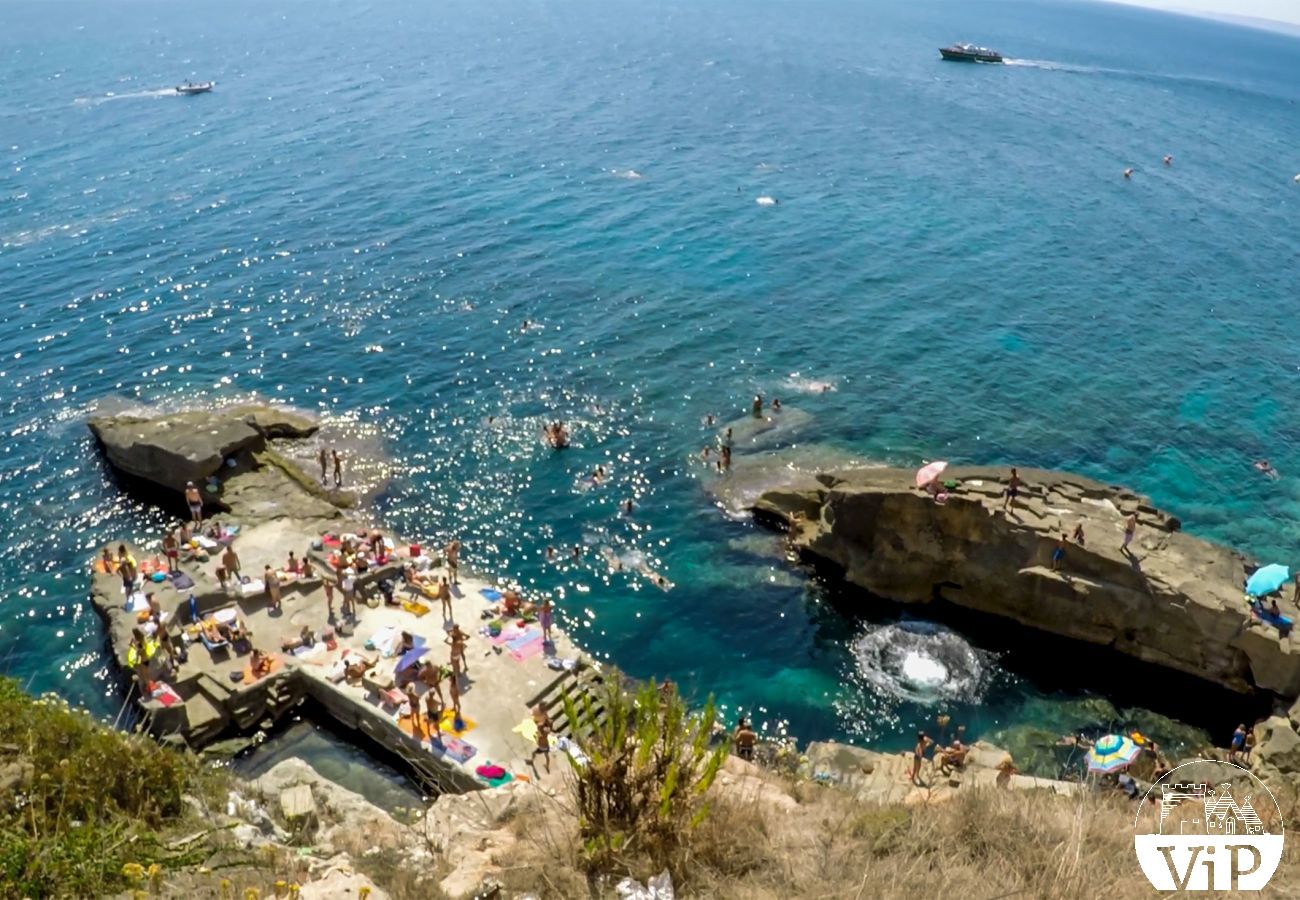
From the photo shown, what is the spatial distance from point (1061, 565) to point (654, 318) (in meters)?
28.6

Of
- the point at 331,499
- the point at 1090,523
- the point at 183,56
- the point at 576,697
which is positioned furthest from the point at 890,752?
the point at 183,56

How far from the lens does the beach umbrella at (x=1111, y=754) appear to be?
24188 millimetres

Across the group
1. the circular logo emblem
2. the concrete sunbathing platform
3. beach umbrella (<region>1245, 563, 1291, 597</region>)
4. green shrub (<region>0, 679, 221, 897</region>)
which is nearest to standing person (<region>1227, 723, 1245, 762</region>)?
beach umbrella (<region>1245, 563, 1291, 597</region>)

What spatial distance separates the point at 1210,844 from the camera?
12039mm

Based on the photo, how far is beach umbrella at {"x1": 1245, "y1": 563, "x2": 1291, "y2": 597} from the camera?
2880 cm

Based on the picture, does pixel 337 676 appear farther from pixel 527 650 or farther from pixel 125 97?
pixel 125 97

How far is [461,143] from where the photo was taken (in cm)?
8675

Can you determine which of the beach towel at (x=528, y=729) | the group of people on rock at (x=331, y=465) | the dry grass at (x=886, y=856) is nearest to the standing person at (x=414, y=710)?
the beach towel at (x=528, y=729)

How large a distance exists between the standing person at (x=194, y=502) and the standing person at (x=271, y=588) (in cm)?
628

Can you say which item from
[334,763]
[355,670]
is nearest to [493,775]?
[334,763]

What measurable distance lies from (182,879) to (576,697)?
16.4 meters

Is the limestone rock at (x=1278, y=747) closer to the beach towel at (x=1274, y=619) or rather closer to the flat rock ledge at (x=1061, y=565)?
the flat rock ledge at (x=1061, y=565)

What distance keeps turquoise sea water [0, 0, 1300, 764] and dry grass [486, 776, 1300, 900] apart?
15705 mm

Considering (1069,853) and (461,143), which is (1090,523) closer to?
(1069,853)
